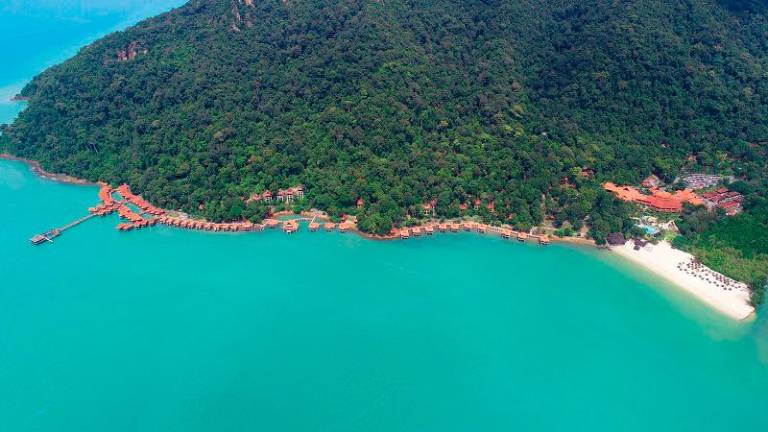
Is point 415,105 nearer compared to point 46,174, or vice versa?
point 415,105

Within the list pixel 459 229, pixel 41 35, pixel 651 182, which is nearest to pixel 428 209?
pixel 459 229

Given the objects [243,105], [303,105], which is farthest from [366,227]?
[243,105]

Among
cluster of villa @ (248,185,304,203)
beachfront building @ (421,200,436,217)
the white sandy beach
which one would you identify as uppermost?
cluster of villa @ (248,185,304,203)

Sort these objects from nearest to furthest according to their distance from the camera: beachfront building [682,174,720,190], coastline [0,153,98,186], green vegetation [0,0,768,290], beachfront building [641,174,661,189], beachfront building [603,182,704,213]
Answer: beachfront building [603,182,704,213]
green vegetation [0,0,768,290]
beachfront building [682,174,720,190]
beachfront building [641,174,661,189]
coastline [0,153,98,186]

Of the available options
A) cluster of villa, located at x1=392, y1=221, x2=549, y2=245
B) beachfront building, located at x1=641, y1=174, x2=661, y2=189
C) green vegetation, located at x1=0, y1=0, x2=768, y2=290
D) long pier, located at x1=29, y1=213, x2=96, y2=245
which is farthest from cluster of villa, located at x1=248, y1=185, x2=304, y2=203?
beachfront building, located at x1=641, y1=174, x2=661, y2=189

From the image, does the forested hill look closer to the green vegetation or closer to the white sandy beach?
the green vegetation

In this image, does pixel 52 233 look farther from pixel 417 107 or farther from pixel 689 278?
pixel 689 278
